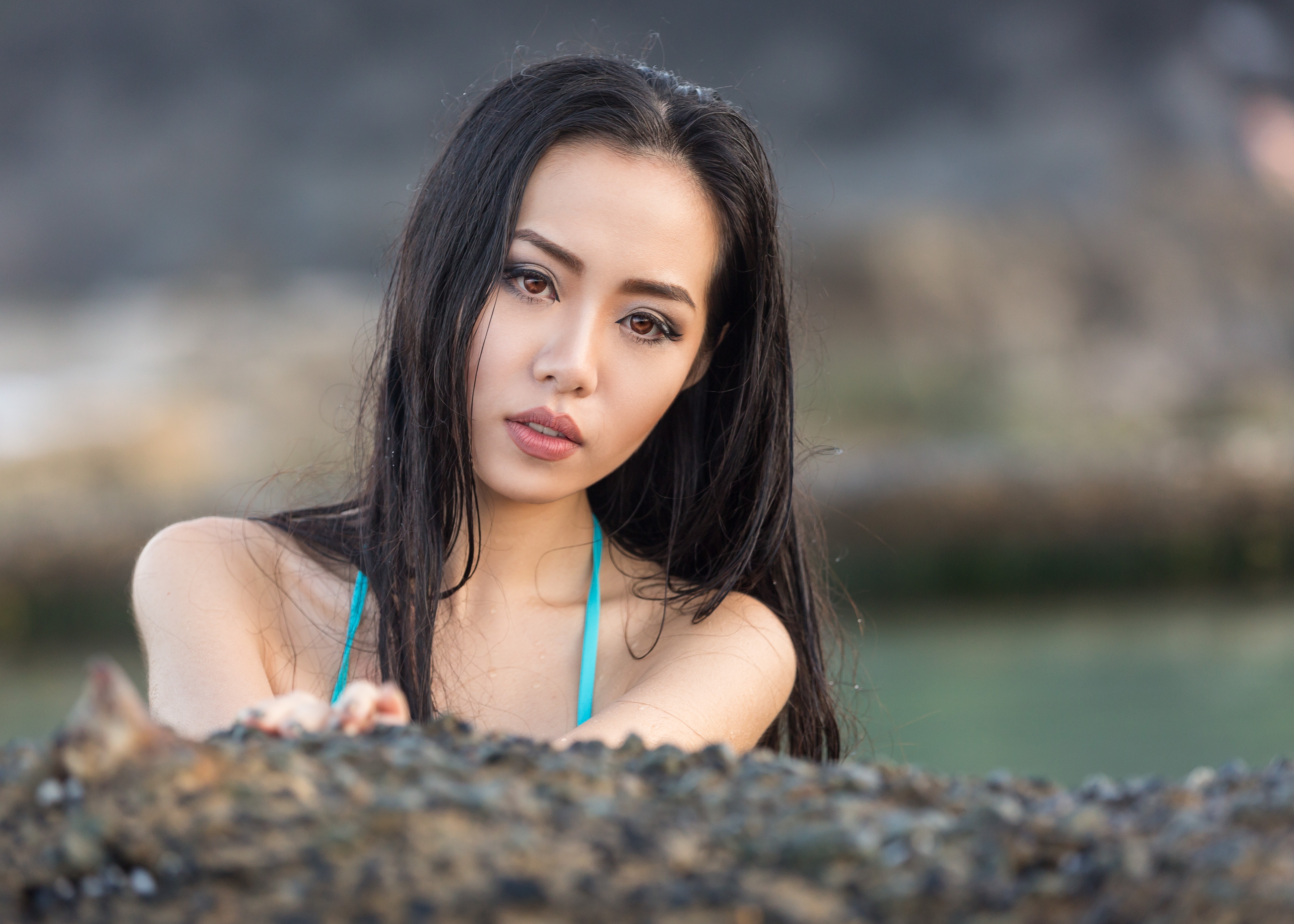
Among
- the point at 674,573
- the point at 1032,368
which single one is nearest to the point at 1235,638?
the point at 674,573

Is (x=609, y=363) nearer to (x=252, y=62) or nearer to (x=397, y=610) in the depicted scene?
(x=397, y=610)

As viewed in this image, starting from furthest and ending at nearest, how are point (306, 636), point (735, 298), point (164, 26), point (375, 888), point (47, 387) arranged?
point (164, 26) < point (47, 387) < point (735, 298) < point (306, 636) < point (375, 888)

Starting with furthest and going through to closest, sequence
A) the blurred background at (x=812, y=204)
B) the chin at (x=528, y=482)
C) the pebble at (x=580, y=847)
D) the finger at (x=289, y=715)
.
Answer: the blurred background at (x=812, y=204) < the chin at (x=528, y=482) < the finger at (x=289, y=715) < the pebble at (x=580, y=847)

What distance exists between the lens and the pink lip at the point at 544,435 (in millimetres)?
1478

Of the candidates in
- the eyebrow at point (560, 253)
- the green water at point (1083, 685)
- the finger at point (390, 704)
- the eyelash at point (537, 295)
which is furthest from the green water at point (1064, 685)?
the finger at point (390, 704)

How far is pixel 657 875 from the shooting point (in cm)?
62

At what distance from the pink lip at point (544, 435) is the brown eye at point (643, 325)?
152 mm

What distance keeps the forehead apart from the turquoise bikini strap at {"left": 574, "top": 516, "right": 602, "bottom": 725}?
46cm

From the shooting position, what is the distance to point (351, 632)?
162 centimetres

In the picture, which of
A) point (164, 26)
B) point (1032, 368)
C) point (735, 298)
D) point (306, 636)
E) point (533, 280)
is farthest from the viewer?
point (164, 26)

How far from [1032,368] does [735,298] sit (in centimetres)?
1220

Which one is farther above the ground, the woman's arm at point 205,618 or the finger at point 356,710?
the woman's arm at point 205,618

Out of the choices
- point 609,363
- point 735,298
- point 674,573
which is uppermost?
point 735,298

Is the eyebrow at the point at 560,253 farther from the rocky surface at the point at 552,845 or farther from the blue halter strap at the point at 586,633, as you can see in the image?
the rocky surface at the point at 552,845
